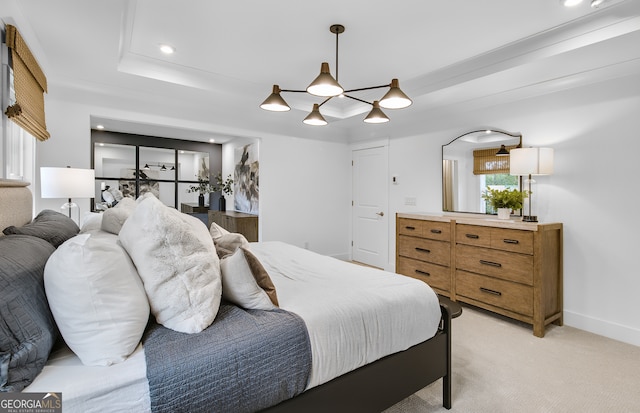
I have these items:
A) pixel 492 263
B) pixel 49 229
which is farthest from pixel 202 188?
pixel 492 263

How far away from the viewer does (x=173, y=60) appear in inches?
127

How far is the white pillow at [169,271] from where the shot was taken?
1271 millimetres

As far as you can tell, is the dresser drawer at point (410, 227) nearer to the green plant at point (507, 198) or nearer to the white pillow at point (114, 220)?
the green plant at point (507, 198)

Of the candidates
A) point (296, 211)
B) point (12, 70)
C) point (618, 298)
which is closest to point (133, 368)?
point (12, 70)

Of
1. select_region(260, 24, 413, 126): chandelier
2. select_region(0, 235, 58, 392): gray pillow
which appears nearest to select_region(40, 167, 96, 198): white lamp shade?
select_region(260, 24, 413, 126): chandelier

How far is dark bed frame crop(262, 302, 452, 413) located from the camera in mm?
1381

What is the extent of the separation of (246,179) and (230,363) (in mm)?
4614

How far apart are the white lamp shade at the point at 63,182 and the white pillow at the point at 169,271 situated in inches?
80.6

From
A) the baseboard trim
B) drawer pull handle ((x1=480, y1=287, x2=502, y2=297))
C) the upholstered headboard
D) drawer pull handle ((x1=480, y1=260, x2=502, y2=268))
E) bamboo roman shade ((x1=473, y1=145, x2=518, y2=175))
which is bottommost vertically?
the baseboard trim

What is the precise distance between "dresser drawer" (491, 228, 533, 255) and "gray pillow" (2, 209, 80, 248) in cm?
344

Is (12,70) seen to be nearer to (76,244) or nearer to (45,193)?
(45,193)

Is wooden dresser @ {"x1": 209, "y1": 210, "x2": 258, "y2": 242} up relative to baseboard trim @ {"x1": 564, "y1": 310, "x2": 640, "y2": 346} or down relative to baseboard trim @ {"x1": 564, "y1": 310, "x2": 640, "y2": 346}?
up

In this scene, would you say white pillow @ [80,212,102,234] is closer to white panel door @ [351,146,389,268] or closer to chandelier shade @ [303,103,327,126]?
chandelier shade @ [303,103,327,126]

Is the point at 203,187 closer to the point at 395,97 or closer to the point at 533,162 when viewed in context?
the point at 395,97
